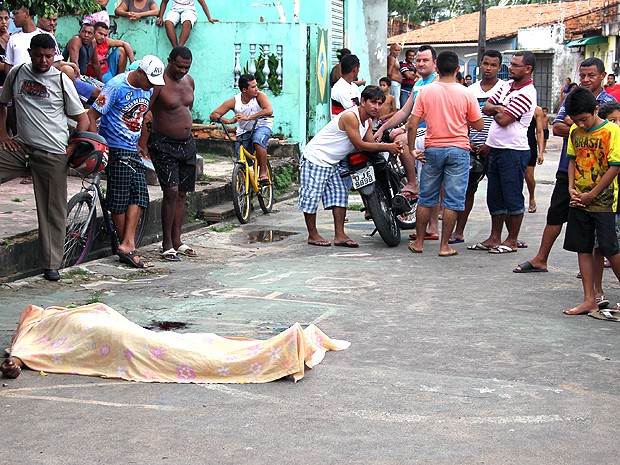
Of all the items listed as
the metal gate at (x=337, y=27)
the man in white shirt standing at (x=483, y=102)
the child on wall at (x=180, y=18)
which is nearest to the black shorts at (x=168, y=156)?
the man in white shirt standing at (x=483, y=102)

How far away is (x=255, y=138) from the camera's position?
1179cm

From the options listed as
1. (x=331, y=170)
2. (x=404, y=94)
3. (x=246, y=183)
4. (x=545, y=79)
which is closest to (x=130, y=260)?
(x=331, y=170)

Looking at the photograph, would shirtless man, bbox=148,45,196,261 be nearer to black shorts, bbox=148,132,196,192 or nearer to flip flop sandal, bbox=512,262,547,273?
black shorts, bbox=148,132,196,192

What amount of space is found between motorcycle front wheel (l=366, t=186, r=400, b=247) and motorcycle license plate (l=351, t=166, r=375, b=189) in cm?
14

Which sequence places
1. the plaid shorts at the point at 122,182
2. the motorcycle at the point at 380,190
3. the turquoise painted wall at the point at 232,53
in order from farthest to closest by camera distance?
the turquoise painted wall at the point at 232,53, the motorcycle at the point at 380,190, the plaid shorts at the point at 122,182

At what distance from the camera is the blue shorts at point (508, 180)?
941cm

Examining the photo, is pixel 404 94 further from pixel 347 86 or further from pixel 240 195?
pixel 240 195

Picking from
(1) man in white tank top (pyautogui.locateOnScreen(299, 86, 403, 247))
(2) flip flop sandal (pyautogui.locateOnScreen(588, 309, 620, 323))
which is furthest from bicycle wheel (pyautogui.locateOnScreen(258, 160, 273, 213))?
(2) flip flop sandal (pyautogui.locateOnScreen(588, 309, 620, 323))

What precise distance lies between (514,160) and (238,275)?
3082 mm

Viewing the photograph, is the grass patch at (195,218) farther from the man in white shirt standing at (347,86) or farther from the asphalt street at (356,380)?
the man in white shirt standing at (347,86)

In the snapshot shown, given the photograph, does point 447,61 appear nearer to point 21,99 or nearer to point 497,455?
point 21,99

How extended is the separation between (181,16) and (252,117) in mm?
4354

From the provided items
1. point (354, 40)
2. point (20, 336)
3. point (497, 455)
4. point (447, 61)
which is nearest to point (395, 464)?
point (497, 455)

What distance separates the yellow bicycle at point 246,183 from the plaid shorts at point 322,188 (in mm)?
1255
